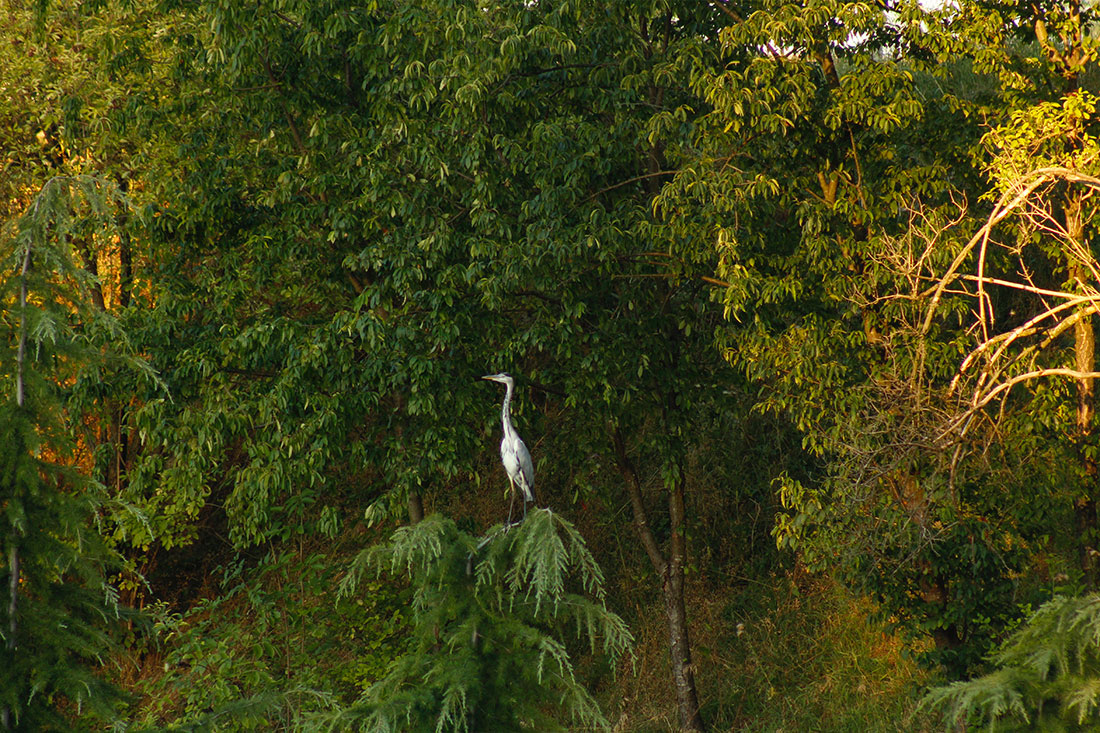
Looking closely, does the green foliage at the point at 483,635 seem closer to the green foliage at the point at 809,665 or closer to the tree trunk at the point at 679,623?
the tree trunk at the point at 679,623

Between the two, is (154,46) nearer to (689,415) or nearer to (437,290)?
(437,290)

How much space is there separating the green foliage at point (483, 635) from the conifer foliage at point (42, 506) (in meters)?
1.13

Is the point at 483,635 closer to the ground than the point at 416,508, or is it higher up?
higher up

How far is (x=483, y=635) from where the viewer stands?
491 cm

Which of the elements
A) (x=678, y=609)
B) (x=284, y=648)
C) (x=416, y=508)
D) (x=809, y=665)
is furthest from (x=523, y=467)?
(x=809, y=665)

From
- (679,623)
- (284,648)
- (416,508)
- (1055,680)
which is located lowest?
(284,648)

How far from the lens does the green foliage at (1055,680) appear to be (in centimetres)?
420

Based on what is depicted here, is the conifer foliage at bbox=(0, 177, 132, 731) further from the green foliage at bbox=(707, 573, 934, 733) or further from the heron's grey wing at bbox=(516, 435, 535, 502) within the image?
the green foliage at bbox=(707, 573, 934, 733)

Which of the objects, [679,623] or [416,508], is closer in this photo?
[416,508]

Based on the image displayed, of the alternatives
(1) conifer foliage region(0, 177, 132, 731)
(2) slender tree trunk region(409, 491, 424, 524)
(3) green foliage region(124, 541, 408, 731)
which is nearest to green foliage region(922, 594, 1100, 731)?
(1) conifer foliage region(0, 177, 132, 731)

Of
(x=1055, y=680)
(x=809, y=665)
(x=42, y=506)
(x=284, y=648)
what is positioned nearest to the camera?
(x=42, y=506)

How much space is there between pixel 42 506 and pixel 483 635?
6.46ft

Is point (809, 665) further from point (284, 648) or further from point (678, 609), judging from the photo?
point (284, 648)

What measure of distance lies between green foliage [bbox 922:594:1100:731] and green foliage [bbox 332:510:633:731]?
1.53 meters
